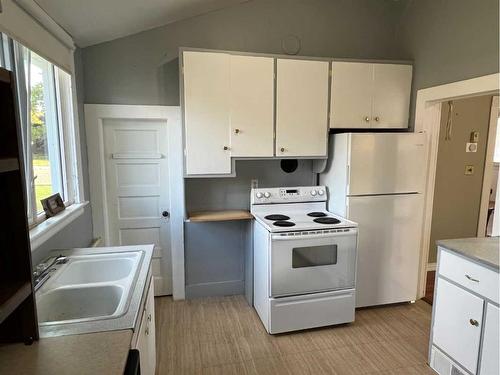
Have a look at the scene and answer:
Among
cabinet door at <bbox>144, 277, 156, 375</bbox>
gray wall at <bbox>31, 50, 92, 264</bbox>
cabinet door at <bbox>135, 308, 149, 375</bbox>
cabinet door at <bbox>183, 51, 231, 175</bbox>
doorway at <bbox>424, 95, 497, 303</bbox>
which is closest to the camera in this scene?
cabinet door at <bbox>135, 308, 149, 375</bbox>

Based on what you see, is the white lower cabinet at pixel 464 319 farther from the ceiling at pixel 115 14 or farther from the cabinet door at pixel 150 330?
the ceiling at pixel 115 14

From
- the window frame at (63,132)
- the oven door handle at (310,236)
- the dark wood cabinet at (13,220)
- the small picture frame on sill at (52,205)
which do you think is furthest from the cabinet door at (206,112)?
the dark wood cabinet at (13,220)

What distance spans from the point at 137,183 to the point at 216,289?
1313mm

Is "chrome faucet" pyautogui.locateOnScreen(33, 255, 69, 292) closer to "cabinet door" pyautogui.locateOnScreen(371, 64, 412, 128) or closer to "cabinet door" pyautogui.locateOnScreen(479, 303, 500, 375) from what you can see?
"cabinet door" pyautogui.locateOnScreen(479, 303, 500, 375)

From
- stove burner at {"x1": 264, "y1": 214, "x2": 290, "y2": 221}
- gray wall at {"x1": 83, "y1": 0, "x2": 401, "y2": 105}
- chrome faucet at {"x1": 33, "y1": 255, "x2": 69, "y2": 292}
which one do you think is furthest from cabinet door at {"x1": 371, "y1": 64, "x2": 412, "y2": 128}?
chrome faucet at {"x1": 33, "y1": 255, "x2": 69, "y2": 292}

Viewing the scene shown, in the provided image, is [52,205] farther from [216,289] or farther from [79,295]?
[216,289]

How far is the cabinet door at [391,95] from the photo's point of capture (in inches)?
117

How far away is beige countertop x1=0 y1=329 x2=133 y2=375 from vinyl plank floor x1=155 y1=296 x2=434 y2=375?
1281 mm

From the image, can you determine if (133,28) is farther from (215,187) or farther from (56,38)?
(215,187)

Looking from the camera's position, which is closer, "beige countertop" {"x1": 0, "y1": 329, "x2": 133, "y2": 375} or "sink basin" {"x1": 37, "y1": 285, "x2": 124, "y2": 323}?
"beige countertop" {"x1": 0, "y1": 329, "x2": 133, "y2": 375}

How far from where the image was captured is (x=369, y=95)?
2.96 metres

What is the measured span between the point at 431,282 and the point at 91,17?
4079mm

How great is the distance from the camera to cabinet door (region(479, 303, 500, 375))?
1751mm

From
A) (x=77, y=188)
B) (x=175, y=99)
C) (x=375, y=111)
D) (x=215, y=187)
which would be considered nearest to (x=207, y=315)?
(x=215, y=187)
